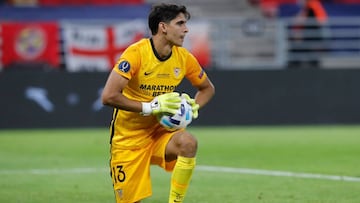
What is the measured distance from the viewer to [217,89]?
2180 cm

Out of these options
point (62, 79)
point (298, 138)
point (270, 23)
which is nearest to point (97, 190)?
point (298, 138)

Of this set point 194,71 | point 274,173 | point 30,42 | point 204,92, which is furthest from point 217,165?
point 30,42

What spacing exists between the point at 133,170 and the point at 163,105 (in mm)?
792

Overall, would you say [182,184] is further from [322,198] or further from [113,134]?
[322,198]

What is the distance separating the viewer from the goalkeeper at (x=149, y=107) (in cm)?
897

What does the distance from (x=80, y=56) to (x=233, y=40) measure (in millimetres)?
5434

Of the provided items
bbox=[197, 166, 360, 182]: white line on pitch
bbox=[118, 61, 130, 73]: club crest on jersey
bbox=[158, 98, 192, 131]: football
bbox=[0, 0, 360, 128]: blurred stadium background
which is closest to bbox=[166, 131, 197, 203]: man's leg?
bbox=[158, 98, 192, 131]: football

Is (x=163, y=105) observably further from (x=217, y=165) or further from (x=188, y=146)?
(x=217, y=165)

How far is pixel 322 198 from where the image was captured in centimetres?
1033

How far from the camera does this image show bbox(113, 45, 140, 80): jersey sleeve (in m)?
9.07

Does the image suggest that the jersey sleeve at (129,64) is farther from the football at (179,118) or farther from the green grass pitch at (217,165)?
the green grass pitch at (217,165)

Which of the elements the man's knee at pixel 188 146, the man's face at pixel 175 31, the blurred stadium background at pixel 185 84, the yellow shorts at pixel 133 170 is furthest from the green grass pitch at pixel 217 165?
the man's face at pixel 175 31

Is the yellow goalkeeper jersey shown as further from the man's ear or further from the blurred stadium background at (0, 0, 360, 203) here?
the blurred stadium background at (0, 0, 360, 203)

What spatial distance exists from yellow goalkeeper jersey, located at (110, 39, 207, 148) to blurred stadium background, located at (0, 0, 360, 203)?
3216mm
